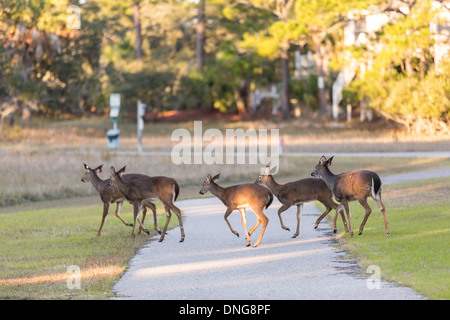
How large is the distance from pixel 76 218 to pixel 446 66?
100 ft

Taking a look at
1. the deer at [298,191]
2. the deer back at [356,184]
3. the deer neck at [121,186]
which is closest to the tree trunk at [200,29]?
the deer neck at [121,186]

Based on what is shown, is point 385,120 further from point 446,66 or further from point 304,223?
point 304,223

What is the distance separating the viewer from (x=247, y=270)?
41.9ft

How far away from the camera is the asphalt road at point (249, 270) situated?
1085 cm

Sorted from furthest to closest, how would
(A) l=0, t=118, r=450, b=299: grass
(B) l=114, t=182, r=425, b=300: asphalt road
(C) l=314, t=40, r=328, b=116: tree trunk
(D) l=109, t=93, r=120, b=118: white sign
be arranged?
1. (C) l=314, t=40, r=328, b=116: tree trunk
2. (D) l=109, t=93, r=120, b=118: white sign
3. (A) l=0, t=118, r=450, b=299: grass
4. (B) l=114, t=182, r=425, b=300: asphalt road

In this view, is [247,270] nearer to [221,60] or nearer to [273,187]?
→ [273,187]

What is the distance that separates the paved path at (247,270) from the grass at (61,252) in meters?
0.37

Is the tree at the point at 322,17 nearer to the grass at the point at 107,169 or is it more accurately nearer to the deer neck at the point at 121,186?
the grass at the point at 107,169

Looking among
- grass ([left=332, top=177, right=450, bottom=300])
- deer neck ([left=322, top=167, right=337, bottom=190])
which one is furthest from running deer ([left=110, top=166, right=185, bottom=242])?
grass ([left=332, top=177, right=450, bottom=300])

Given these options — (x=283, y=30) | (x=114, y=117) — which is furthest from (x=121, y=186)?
(x=283, y=30)

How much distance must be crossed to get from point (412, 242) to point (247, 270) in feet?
11.3

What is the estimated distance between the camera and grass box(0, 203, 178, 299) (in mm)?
11758

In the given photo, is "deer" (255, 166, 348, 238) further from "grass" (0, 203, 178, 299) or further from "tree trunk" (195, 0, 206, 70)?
"tree trunk" (195, 0, 206, 70)

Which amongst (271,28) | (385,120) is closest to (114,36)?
(271,28)
